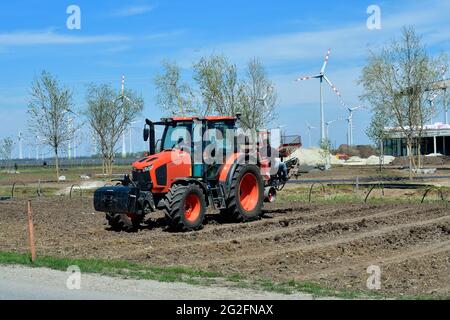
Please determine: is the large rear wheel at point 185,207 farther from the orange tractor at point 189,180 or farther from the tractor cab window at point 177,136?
the tractor cab window at point 177,136

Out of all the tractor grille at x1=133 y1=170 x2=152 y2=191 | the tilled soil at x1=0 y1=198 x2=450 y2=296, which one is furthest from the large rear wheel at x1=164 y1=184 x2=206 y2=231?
the tractor grille at x1=133 y1=170 x2=152 y2=191

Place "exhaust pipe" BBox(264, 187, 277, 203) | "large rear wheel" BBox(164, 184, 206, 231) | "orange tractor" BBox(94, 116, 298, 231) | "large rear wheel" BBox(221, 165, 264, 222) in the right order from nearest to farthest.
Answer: "large rear wheel" BBox(164, 184, 206, 231)
"orange tractor" BBox(94, 116, 298, 231)
"large rear wheel" BBox(221, 165, 264, 222)
"exhaust pipe" BBox(264, 187, 277, 203)

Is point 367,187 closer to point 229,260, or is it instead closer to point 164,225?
point 164,225

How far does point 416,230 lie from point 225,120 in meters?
5.91

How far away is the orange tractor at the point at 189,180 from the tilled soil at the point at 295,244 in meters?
0.56

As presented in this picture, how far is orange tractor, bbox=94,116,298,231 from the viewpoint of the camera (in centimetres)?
1714

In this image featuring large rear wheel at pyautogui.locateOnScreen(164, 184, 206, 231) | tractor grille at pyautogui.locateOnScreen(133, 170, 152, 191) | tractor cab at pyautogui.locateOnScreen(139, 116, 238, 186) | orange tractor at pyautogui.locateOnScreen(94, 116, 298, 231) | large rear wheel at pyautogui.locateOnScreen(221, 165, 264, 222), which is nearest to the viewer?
large rear wheel at pyautogui.locateOnScreen(164, 184, 206, 231)

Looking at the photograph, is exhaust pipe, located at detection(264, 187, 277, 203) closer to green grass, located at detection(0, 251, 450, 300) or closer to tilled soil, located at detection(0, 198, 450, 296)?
tilled soil, located at detection(0, 198, 450, 296)

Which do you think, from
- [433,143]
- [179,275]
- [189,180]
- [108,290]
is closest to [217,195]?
[189,180]

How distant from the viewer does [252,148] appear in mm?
19969

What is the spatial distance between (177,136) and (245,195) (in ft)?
9.73

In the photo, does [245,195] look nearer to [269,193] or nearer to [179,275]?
[269,193]

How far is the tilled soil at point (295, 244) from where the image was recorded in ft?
39.7

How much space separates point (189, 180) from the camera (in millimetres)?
17797
